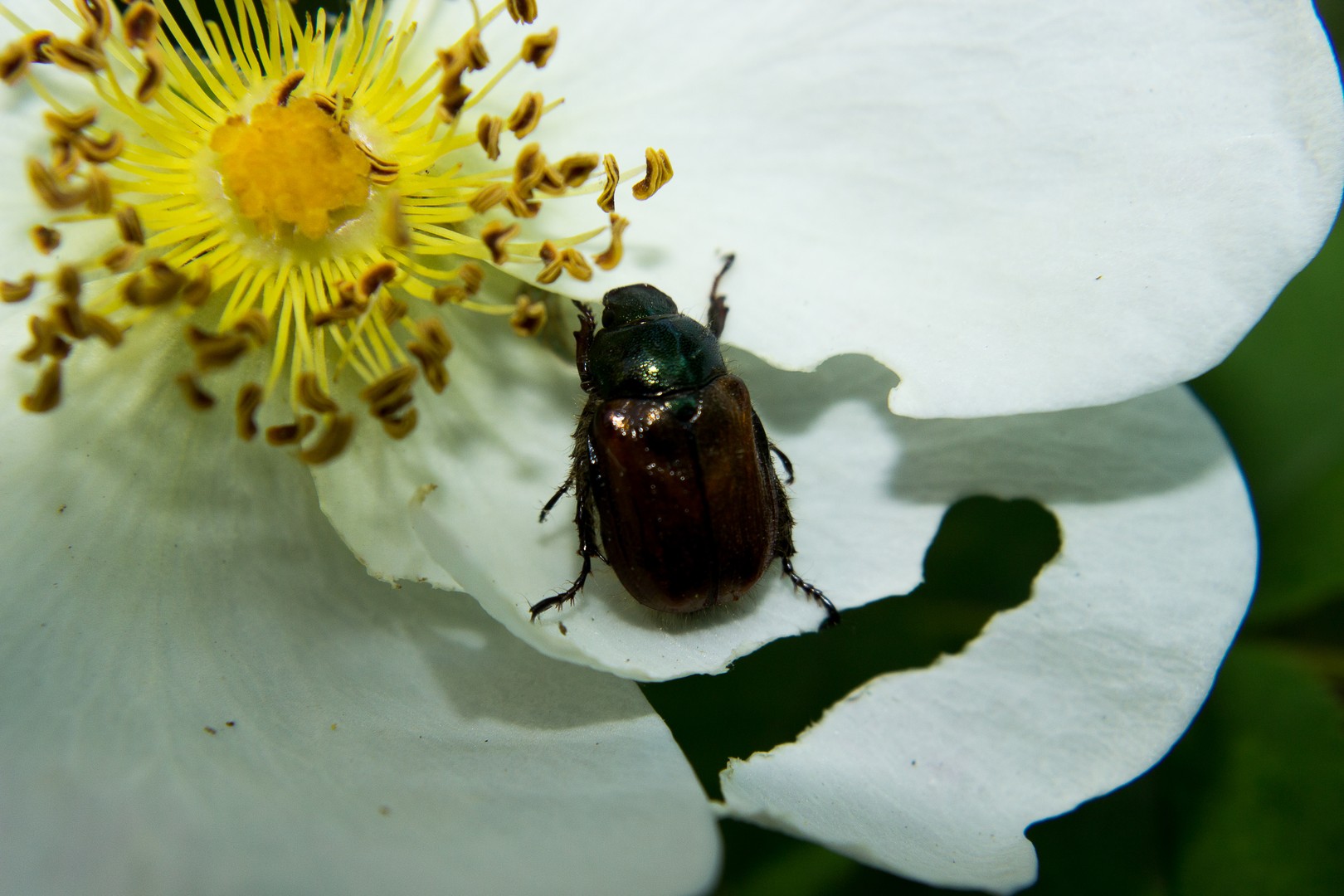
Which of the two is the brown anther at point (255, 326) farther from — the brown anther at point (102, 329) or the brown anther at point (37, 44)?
the brown anther at point (37, 44)

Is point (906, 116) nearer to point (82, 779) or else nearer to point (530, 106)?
point (530, 106)

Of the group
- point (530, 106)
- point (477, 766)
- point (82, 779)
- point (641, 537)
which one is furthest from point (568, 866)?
point (530, 106)

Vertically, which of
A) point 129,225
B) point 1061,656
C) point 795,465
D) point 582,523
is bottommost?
point 1061,656

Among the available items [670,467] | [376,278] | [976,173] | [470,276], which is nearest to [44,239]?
[376,278]

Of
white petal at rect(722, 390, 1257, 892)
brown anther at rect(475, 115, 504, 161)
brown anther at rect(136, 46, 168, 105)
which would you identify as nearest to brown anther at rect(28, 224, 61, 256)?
brown anther at rect(136, 46, 168, 105)

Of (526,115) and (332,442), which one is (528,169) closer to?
(526,115)

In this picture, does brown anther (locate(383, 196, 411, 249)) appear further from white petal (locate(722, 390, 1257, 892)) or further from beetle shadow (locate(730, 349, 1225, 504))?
white petal (locate(722, 390, 1257, 892))
